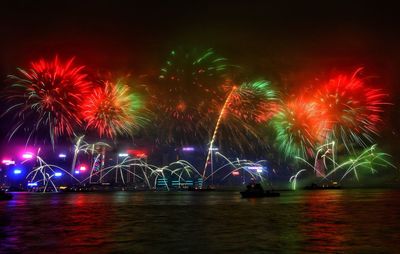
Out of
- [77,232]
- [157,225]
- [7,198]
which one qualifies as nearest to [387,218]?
[157,225]

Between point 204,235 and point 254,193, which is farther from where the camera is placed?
point 254,193

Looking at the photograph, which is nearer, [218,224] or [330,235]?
[330,235]

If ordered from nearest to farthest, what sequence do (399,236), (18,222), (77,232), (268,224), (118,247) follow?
(118,247)
(399,236)
(77,232)
(268,224)
(18,222)

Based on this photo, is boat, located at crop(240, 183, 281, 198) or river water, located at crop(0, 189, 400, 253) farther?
boat, located at crop(240, 183, 281, 198)

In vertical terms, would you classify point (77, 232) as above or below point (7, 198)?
below

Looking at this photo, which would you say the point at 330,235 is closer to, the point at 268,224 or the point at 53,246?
the point at 268,224

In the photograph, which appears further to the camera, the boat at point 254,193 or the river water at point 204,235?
the boat at point 254,193

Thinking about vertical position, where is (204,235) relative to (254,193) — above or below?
below

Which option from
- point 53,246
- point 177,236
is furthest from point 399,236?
point 53,246

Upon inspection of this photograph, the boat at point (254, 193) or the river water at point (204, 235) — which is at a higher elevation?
the boat at point (254, 193)

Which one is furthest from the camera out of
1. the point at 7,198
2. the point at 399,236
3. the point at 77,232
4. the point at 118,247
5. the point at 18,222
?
the point at 7,198

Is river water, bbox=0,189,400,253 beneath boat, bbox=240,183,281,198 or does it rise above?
beneath
